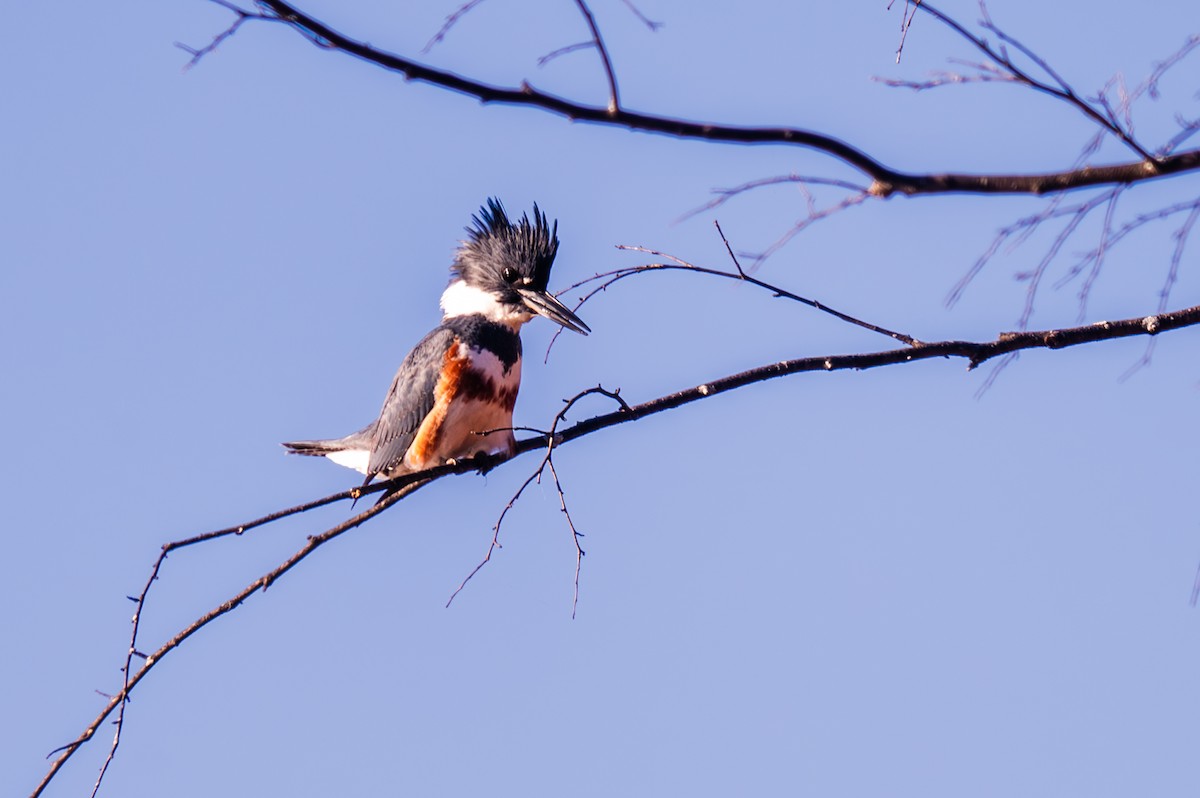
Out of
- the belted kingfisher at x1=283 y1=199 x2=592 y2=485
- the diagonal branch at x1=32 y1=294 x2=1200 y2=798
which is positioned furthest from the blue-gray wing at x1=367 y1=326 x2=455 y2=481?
the diagonal branch at x1=32 y1=294 x2=1200 y2=798

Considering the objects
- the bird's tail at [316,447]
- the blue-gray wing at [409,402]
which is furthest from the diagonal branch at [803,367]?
the bird's tail at [316,447]

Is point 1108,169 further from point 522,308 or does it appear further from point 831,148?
point 522,308

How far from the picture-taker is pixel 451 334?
4.59m

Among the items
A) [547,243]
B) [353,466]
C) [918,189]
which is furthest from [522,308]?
[918,189]

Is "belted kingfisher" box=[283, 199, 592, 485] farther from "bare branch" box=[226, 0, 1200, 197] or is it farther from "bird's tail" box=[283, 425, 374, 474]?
"bare branch" box=[226, 0, 1200, 197]

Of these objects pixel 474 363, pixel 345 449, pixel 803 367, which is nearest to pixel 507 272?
pixel 474 363

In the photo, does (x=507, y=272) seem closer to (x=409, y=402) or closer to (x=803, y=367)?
(x=409, y=402)

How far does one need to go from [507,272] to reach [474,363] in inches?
21.7

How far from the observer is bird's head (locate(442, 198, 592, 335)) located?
481 centimetres

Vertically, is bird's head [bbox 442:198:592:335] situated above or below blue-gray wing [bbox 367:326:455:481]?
above

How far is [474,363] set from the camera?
14.7ft

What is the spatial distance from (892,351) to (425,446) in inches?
83.0

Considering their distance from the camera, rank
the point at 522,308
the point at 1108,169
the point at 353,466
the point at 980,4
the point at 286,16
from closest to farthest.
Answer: the point at 286,16, the point at 1108,169, the point at 980,4, the point at 522,308, the point at 353,466

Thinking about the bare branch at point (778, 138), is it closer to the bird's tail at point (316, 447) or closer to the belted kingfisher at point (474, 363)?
the belted kingfisher at point (474, 363)
